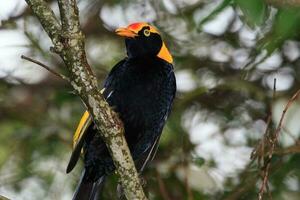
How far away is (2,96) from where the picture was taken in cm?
537

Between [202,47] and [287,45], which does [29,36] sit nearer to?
[202,47]

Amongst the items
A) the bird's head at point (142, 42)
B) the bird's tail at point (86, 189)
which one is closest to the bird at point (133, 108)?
the bird's tail at point (86, 189)

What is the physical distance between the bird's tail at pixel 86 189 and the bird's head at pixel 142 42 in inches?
32.2

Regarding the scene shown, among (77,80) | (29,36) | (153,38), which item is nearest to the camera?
(77,80)

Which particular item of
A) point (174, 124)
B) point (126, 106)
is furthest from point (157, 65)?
point (174, 124)

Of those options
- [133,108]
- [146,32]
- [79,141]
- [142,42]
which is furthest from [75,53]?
[146,32]

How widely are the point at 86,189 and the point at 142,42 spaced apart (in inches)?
39.4

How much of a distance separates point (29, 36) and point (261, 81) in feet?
5.75

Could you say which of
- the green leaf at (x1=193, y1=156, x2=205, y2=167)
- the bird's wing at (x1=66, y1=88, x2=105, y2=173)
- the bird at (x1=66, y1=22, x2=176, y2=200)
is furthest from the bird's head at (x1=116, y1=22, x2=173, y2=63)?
the green leaf at (x1=193, y1=156, x2=205, y2=167)

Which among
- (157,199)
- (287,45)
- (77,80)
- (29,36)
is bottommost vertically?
(157,199)

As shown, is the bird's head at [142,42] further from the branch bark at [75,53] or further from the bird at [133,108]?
the branch bark at [75,53]

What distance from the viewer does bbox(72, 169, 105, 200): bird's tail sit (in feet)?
13.5

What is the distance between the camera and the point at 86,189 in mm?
4160

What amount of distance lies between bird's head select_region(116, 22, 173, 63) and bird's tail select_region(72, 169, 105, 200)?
0.82m
